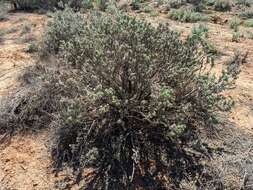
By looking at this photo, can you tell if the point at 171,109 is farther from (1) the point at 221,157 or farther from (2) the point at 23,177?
(2) the point at 23,177

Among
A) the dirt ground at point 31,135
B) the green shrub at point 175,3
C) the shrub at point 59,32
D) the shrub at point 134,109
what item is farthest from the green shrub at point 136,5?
the shrub at point 134,109

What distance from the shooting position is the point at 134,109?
4.06 metres

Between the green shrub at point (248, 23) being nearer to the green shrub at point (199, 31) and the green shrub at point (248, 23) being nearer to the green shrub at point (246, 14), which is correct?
the green shrub at point (246, 14)

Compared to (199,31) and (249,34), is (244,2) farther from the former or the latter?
(199,31)

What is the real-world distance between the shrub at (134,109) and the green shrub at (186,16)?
488cm

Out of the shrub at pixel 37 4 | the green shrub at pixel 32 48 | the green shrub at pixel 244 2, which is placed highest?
the green shrub at pixel 32 48

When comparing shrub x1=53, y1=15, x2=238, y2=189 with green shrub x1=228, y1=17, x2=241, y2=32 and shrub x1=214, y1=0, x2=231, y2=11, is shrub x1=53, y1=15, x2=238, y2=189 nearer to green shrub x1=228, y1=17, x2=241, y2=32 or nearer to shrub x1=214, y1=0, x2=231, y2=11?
green shrub x1=228, y1=17, x2=241, y2=32

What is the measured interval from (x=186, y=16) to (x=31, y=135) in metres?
5.70

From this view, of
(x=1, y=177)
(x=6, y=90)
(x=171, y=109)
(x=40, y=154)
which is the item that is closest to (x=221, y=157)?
(x=171, y=109)

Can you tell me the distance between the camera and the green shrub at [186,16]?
360 inches

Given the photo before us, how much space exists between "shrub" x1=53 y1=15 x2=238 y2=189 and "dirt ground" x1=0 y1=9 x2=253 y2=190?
0.25 meters

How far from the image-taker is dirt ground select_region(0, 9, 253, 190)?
157 inches

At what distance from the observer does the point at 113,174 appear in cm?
389

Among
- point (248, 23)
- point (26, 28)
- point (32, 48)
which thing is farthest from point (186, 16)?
point (32, 48)
